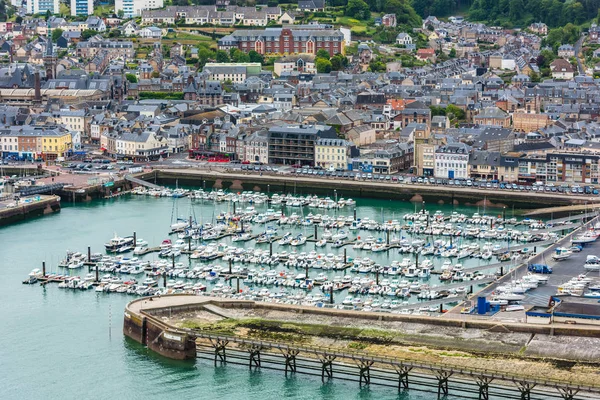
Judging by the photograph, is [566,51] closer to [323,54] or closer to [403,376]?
[323,54]

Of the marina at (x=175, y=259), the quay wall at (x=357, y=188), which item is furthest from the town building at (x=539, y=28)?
the marina at (x=175, y=259)

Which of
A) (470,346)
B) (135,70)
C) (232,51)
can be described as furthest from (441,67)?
(470,346)

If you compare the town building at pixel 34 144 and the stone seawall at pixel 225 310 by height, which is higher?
the town building at pixel 34 144

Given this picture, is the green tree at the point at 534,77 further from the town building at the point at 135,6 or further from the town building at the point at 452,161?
the town building at the point at 135,6

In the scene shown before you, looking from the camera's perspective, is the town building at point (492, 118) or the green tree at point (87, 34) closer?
the town building at point (492, 118)

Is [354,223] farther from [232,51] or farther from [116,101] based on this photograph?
[232,51]

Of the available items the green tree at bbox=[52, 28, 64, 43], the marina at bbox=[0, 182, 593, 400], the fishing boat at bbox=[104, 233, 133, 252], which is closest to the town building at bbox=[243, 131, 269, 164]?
the marina at bbox=[0, 182, 593, 400]

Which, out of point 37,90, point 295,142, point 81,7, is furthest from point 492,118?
point 81,7
